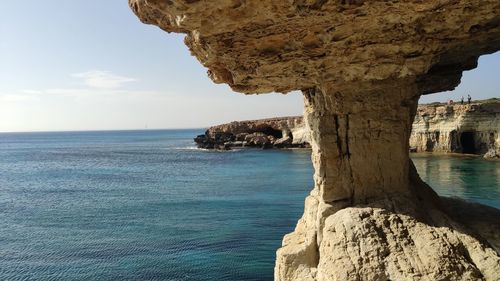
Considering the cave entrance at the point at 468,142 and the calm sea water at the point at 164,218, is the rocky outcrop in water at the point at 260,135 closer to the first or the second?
the cave entrance at the point at 468,142

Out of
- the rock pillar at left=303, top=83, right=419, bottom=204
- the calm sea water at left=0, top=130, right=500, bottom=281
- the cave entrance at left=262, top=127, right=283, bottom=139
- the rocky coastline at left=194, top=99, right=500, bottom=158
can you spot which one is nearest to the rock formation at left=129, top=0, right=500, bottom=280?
the rock pillar at left=303, top=83, right=419, bottom=204

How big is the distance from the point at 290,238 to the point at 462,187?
92.7ft

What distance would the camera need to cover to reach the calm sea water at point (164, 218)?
1916 centimetres

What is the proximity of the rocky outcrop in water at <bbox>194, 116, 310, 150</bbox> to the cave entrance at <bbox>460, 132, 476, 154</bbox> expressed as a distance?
2517 cm

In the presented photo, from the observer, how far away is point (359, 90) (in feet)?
32.6

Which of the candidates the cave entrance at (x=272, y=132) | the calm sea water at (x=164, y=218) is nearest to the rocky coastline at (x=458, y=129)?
the calm sea water at (x=164, y=218)

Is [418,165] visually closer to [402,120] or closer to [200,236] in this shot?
[200,236]

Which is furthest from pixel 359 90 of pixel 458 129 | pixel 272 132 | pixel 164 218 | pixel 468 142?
pixel 272 132

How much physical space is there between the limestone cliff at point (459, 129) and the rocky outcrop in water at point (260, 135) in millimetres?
21073

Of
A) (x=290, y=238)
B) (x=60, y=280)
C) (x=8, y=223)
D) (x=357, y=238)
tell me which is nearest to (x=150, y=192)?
(x=8, y=223)

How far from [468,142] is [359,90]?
56526 millimetres

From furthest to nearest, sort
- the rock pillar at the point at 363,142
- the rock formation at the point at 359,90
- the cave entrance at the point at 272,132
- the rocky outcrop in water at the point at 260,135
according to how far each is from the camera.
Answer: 1. the cave entrance at the point at 272,132
2. the rocky outcrop in water at the point at 260,135
3. the rock pillar at the point at 363,142
4. the rock formation at the point at 359,90

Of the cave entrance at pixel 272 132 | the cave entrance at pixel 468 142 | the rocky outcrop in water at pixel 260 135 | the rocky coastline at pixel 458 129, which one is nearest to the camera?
the rocky coastline at pixel 458 129

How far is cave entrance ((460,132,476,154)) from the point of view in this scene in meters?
58.7
